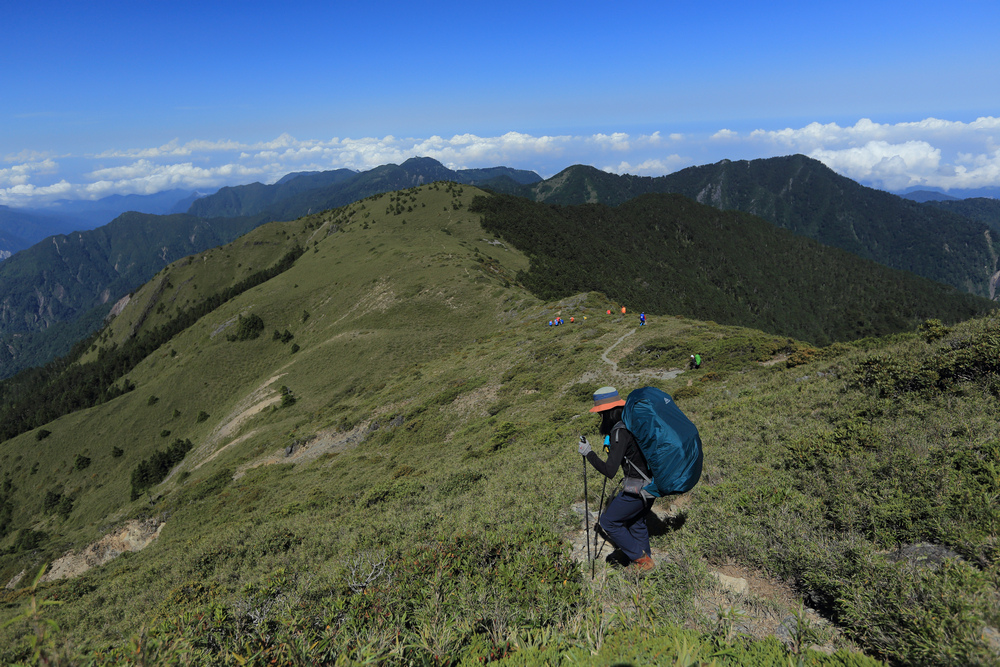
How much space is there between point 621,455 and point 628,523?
4.61 feet

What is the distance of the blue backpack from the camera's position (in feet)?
19.3

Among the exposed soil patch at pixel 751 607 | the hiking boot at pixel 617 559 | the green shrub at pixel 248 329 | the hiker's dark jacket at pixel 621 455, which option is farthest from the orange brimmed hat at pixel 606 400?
the green shrub at pixel 248 329

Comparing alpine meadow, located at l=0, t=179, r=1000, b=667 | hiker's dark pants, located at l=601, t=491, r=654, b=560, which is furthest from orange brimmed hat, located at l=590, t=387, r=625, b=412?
alpine meadow, located at l=0, t=179, r=1000, b=667

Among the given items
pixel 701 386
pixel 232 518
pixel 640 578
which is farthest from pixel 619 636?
pixel 232 518

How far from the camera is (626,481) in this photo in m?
6.45

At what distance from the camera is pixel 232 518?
78.1ft

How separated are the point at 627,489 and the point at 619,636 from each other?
6.78ft

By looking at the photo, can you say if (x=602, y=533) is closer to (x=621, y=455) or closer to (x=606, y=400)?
(x=621, y=455)

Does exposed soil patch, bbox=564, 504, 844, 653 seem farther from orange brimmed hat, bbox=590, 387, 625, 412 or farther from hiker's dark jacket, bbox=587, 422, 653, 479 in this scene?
orange brimmed hat, bbox=590, 387, 625, 412

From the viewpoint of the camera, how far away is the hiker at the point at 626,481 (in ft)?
20.5

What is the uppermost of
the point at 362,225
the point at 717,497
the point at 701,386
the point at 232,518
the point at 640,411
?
the point at 362,225

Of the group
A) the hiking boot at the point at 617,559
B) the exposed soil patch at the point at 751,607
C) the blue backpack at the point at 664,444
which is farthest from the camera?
the hiking boot at the point at 617,559

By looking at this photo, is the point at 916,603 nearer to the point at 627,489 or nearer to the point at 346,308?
the point at 627,489

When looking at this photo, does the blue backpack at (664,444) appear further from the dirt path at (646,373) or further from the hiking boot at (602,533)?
the dirt path at (646,373)
